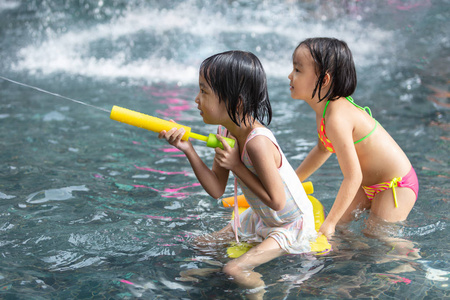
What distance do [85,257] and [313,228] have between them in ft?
3.78

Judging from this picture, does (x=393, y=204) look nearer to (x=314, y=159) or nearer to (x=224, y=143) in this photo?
(x=314, y=159)

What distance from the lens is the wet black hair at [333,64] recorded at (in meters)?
2.55

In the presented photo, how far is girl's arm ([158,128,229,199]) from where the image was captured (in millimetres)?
2250

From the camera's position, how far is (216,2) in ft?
40.2

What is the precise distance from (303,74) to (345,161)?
504 millimetres

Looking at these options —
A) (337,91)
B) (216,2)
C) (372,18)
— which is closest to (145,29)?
(216,2)

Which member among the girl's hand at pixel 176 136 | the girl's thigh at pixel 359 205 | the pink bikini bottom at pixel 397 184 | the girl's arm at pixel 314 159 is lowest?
the girl's thigh at pixel 359 205

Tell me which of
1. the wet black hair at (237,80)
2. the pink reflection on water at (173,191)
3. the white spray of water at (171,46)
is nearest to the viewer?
the wet black hair at (237,80)

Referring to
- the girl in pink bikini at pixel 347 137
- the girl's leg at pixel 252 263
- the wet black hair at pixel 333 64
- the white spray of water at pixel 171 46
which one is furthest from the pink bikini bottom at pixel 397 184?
the white spray of water at pixel 171 46

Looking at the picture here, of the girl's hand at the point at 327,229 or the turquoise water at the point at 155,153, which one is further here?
the girl's hand at the point at 327,229

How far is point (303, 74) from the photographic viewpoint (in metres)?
2.63

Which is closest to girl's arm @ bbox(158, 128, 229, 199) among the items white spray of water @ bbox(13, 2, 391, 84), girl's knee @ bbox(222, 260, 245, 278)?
girl's knee @ bbox(222, 260, 245, 278)

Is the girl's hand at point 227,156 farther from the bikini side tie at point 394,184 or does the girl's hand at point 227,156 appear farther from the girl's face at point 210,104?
the bikini side tie at point 394,184

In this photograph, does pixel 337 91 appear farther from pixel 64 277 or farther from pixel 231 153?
pixel 64 277
